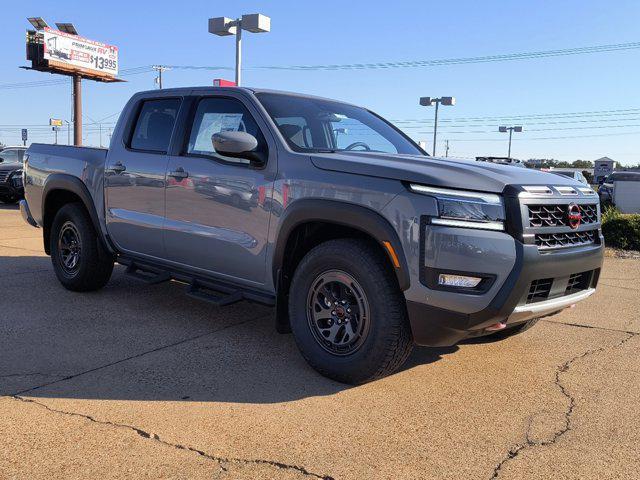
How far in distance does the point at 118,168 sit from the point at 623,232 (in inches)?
370

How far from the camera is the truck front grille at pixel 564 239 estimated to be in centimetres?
336

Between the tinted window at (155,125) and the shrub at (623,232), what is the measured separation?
29.3ft

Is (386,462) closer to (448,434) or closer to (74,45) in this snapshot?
(448,434)

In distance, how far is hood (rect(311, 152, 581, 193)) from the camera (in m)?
3.28

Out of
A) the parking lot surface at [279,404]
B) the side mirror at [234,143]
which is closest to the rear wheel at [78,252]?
the parking lot surface at [279,404]

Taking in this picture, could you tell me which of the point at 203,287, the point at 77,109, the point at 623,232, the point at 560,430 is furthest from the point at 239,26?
the point at 77,109

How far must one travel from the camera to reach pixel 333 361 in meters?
3.70

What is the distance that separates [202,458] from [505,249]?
1.87 meters

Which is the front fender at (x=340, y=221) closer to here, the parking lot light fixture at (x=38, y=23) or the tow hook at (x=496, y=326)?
the tow hook at (x=496, y=326)

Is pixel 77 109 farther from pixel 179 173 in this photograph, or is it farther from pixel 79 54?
pixel 179 173

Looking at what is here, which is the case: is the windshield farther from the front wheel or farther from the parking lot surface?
the parking lot surface

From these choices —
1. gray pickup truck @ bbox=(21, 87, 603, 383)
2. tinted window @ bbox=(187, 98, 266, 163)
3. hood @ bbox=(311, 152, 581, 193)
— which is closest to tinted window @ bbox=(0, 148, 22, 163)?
gray pickup truck @ bbox=(21, 87, 603, 383)

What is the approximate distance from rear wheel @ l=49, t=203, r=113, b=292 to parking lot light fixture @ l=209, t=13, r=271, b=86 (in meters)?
10.8

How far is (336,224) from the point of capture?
373cm
